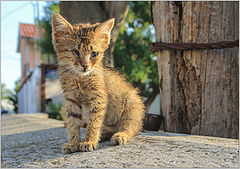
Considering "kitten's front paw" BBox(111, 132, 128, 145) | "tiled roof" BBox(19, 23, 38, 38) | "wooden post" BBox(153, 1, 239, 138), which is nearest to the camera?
"kitten's front paw" BBox(111, 132, 128, 145)

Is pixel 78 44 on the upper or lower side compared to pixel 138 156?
upper

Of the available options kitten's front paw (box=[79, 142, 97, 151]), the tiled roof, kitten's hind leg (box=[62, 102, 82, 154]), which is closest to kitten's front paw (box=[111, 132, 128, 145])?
kitten's front paw (box=[79, 142, 97, 151])

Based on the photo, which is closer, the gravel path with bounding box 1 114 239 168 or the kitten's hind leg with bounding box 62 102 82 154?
the gravel path with bounding box 1 114 239 168

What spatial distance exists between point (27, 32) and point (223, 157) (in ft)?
62.9

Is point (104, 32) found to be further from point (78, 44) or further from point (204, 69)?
point (204, 69)

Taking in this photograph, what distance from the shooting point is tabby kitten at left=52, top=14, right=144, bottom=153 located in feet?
8.12

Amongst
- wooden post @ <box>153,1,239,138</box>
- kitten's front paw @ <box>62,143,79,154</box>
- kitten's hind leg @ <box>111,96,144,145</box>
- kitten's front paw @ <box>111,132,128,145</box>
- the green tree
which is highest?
the green tree

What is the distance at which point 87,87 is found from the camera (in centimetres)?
267

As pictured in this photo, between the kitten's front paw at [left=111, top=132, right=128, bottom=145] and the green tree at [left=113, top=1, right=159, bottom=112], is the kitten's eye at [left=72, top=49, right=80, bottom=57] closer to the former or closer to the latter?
Answer: the kitten's front paw at [left=111, top=132, right=128, bottom=145]

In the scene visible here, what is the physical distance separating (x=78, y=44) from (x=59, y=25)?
0.33 m

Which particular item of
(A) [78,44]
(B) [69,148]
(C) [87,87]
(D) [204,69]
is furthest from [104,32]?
(D) [204,69]

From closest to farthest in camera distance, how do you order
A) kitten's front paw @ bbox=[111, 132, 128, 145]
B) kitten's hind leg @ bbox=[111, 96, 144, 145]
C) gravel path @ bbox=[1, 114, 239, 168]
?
gravel path @ bbox=[1, 114, 239, 168] < kitten's front paw @ bbox=[111, 132, 128, 145] < kitten's hind leg @ bbox=[111, 96, 144, 145]

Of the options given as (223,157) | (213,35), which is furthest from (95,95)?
(213,35)

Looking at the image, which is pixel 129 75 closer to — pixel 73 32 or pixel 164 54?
pixel 164 54
